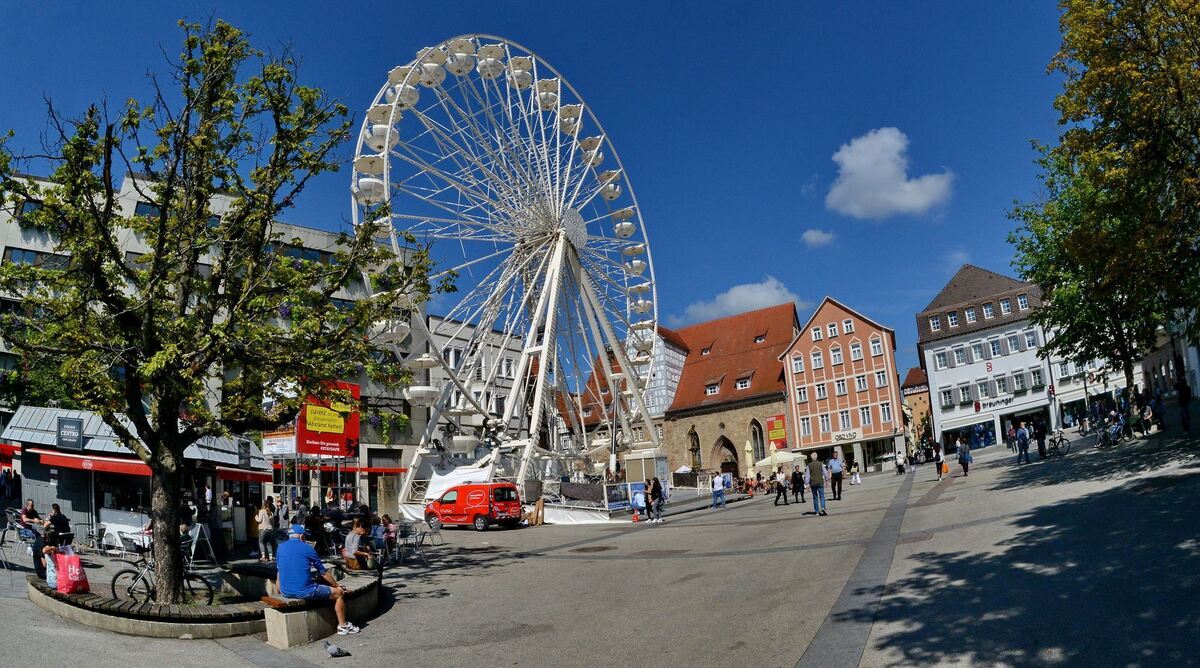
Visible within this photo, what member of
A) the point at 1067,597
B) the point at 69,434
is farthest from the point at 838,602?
the point at 69,434

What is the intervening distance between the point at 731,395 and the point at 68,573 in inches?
2463

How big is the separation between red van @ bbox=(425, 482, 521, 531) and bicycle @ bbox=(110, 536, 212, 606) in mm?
16840

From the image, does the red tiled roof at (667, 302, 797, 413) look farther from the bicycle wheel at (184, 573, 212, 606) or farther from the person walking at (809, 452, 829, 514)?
the bicycle wheel at (184, 573, 212, 606)

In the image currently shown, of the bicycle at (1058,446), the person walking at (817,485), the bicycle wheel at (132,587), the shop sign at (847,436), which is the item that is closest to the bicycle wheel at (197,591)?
the bicycle wheel at (132,587)

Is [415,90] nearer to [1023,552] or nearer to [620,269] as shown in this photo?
[620,269]

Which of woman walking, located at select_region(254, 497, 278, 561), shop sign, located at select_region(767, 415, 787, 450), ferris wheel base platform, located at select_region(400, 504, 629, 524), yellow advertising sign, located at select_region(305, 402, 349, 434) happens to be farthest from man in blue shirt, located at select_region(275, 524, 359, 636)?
shop sign, located at select_region(767, 415, 787, 450)

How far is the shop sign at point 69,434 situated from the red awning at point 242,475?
4148mm

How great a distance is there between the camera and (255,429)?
47.0 ft

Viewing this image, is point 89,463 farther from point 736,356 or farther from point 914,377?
point 914,377

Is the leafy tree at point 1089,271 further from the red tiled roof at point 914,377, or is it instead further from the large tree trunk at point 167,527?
the red tiled roof at point 914,377

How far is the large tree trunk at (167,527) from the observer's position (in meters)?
12.4

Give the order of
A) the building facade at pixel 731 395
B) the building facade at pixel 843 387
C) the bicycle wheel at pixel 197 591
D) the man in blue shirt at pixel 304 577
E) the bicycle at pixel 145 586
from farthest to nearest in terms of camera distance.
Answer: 1. the building facade at pixel 731 395
2. the building facade at pixel 843 387
3. the bicycle wheel at pixel 197 591
4. the bicycle at pixel 145 586
5. the man in blue shirt at pixel 304 577

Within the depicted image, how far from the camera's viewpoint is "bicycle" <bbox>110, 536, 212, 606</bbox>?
1241 centimetres

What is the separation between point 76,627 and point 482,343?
78.9ft
